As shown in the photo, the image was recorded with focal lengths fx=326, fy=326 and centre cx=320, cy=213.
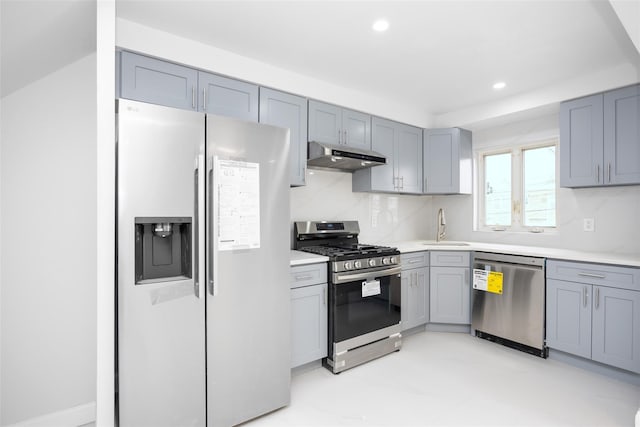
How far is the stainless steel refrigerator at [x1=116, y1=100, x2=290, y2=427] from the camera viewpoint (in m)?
1.59

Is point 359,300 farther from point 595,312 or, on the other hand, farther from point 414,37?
point 414,37

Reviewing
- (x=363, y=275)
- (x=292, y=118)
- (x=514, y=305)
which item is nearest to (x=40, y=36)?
(x=292, y=118)

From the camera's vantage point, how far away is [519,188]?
12.1 feet

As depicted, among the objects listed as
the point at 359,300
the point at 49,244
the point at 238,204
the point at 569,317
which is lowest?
the point at 569,317

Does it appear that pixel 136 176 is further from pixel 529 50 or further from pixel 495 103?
pixel 495 103

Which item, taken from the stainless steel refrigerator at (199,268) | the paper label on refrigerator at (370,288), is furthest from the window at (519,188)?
the stainless steel refrigerator at (199,268)

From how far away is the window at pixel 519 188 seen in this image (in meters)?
3.45

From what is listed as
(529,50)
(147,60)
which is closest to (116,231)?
(147,60)

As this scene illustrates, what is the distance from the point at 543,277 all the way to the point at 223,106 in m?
3.00

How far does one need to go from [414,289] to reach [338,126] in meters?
1.81

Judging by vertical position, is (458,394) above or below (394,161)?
below

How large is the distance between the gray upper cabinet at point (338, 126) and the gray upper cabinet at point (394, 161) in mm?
136

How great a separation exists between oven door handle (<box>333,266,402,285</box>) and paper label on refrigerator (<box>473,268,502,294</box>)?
0.86 metres

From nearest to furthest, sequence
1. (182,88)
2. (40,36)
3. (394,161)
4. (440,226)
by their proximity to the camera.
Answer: (40,36) → (182,88) → (394,161) → (440,226)
